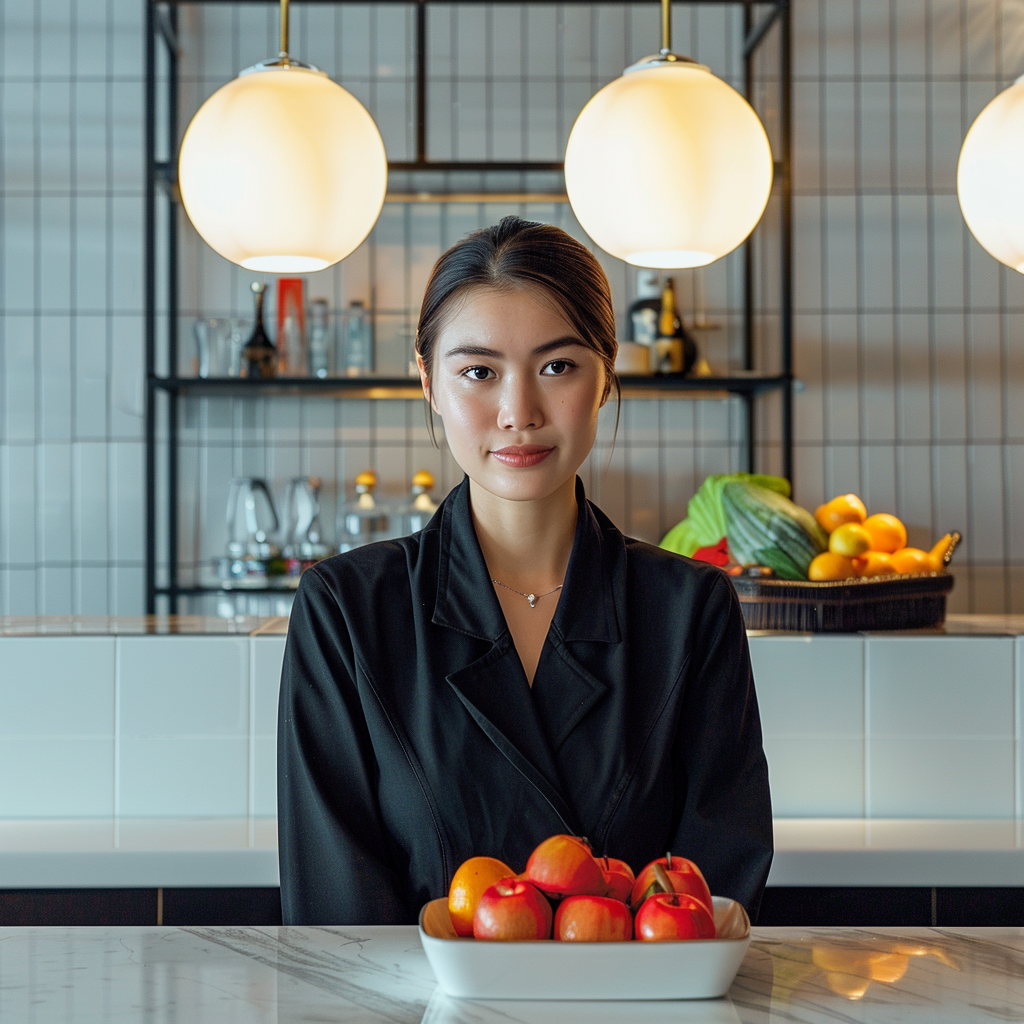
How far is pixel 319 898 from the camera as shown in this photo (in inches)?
40.1

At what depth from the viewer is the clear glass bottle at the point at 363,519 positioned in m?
2.92

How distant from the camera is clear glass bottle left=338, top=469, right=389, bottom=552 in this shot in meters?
2.92

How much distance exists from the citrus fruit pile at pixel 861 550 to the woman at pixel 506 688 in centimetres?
61

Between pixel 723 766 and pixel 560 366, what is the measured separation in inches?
15.9

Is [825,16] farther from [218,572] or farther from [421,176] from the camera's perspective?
[218,572]

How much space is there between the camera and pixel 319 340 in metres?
2.88

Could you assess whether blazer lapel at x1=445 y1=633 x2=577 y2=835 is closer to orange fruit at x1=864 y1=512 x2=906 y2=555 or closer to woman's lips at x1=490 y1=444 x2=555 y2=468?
woman's lips at x1=490 y1=444 x2=555 y2=468

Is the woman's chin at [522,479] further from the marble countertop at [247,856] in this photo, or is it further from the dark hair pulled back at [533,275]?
the marble countertop at [247,856]

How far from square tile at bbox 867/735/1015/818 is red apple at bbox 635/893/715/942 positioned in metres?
1.07

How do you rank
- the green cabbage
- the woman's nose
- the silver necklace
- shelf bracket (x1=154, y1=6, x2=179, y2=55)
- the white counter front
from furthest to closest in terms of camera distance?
1. shelf bracket (x1=154, y1=6, x2=179, y2=55)
2. the green cabbage
3. the white counter front
4. the silver necklace
5. the woman's nose

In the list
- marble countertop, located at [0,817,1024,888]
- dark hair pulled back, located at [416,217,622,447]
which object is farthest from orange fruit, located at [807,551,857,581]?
dark hair pulled back, located at [416,217,622,447]

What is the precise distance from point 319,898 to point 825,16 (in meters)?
2.86

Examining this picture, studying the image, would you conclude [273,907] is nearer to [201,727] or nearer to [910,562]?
[201,727]

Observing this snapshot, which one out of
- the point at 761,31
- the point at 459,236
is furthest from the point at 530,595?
the point at 761,31
